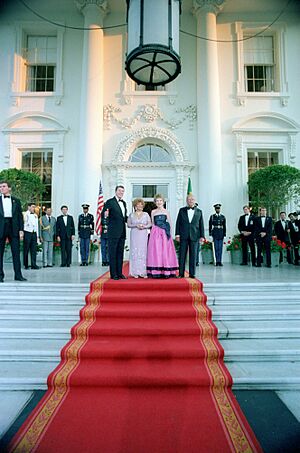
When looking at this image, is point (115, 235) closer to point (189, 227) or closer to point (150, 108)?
point (189, 227)

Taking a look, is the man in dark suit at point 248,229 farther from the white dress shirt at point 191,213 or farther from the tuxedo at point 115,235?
the tuxedo at point 115,235

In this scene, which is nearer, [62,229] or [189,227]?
[189,227]

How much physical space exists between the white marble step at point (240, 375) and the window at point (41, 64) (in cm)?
1202

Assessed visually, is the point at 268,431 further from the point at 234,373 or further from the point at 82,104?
the point at 82,104

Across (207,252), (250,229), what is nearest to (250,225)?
(250,229)

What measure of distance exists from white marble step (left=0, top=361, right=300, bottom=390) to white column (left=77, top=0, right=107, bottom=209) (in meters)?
8.11

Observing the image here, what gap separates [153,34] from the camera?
4809 millimetres

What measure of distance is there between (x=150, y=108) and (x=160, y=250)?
26.5 ft

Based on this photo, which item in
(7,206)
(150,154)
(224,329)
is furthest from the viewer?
(150,154)

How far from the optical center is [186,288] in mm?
4684

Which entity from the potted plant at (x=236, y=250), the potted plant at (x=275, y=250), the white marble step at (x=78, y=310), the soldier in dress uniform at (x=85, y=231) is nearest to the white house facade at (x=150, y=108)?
the potted plant at (x=236, y=250)

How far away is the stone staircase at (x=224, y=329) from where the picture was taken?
3025 mm

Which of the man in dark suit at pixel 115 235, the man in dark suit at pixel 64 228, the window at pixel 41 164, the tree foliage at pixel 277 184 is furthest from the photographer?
the window at pixel 41 164

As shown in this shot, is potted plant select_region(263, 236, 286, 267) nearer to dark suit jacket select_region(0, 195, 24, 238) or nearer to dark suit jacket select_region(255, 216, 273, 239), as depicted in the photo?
dark suit jacket select_region(255, 216, 273, 239)
